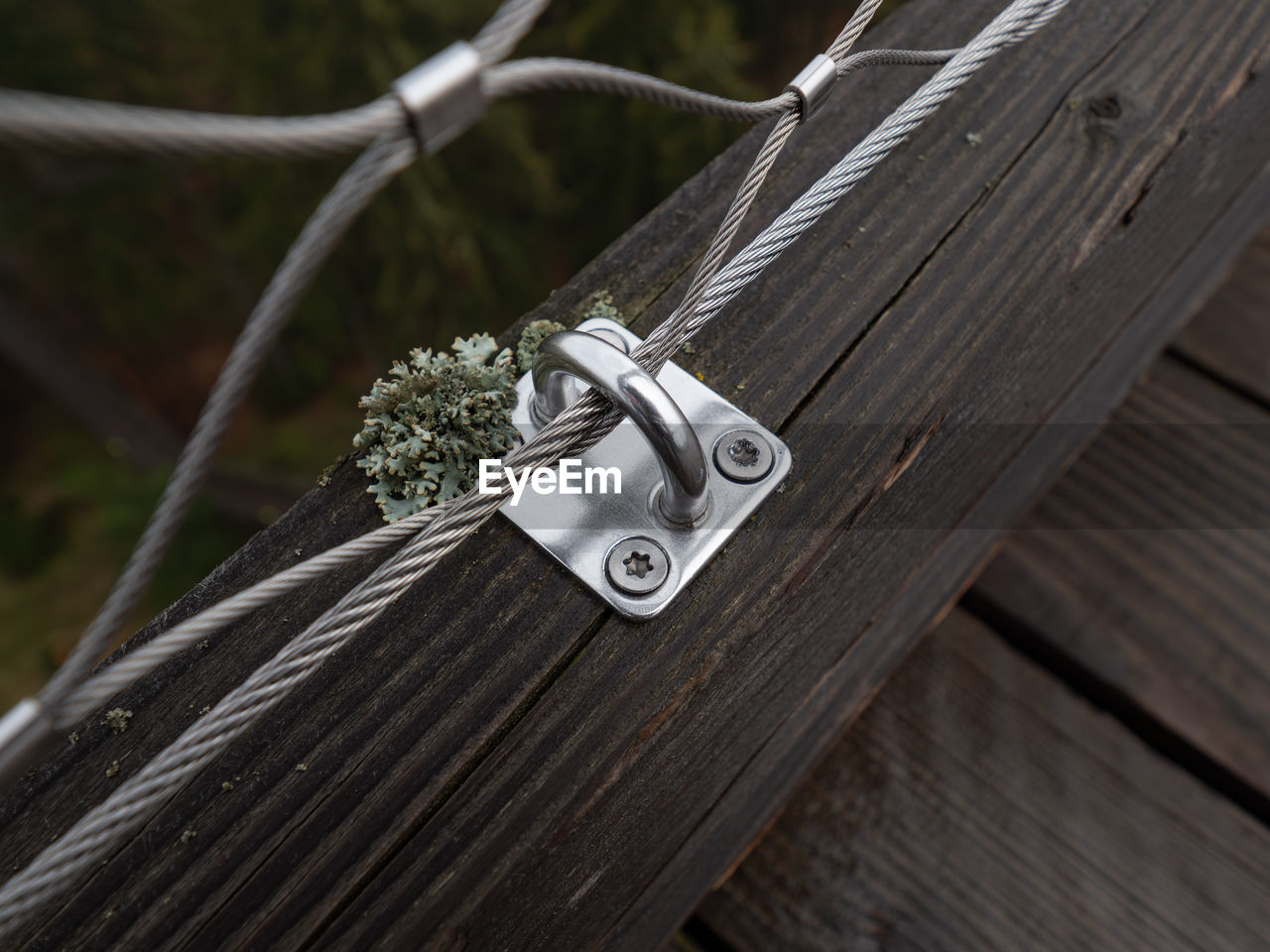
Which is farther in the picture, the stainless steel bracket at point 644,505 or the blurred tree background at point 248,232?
the blurred tree background at point 248,232

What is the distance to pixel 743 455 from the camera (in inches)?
26.6

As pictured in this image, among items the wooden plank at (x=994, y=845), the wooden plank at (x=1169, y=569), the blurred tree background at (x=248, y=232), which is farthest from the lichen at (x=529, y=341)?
the blurred tree background at (x=248, y=232)

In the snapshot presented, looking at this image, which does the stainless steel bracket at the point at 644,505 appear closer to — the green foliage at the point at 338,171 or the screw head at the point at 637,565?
the screw head at the point at 637,565

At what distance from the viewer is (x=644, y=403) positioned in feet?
1.77

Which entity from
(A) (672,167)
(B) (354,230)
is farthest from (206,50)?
(A) (672,167)

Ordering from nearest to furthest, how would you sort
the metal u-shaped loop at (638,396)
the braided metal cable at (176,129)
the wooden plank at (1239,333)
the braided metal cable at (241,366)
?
the braided metal cable at (176,129) → the braided metal cable at (241,366) → the metal u-shaped loop at (638,396) → the wooden plank at (1239,333)

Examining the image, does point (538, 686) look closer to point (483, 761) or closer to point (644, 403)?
point (483, 761)

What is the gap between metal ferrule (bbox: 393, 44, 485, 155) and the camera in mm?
379

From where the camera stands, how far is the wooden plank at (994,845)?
86cm

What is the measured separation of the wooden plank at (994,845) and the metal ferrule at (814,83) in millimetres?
678

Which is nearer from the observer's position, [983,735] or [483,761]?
[483,761]

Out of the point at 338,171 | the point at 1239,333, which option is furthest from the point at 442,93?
the point at 338,171

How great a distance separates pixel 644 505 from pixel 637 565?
0.20ft

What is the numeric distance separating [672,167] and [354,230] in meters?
1.16
